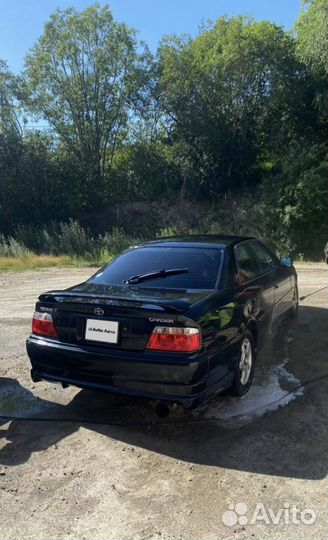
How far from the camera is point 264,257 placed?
5633 millimetres

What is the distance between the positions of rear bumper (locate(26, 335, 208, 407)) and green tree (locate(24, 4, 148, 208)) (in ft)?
79.1

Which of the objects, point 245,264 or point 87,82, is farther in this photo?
point 87,82

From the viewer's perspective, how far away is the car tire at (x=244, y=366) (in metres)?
4.05

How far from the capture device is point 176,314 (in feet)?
11.3

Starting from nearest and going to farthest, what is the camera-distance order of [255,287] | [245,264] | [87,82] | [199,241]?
[255,287], [245,264], [199,241], [87,82]

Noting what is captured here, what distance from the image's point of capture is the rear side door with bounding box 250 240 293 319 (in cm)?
543

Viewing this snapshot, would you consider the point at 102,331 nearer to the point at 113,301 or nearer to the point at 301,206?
the point at 113,301

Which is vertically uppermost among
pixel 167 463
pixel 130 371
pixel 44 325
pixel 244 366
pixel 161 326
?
pixel 161 326

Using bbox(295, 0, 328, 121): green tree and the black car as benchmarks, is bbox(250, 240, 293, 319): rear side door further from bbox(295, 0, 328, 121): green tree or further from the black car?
bbox(295, 0, 328, 121): green tree

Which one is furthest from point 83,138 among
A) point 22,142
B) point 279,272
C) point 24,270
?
point 279,272

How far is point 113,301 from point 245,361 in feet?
4.68

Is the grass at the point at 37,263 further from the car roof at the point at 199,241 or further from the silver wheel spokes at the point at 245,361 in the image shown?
the silver wheel spokes at the point at 245,361

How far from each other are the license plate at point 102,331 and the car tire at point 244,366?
3.76ft

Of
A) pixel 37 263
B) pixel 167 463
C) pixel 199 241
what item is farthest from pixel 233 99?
pixel 167 463
